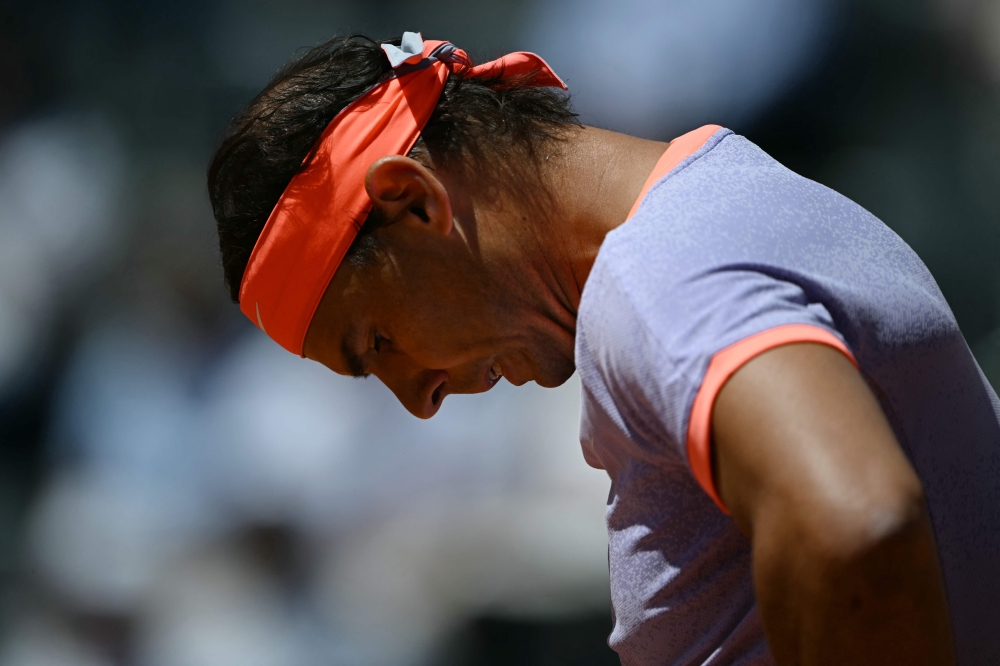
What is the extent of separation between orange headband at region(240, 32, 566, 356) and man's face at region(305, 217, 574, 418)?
0.03 m

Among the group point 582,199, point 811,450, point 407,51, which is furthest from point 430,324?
point 811,450

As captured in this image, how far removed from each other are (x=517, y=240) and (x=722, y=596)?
452 mm

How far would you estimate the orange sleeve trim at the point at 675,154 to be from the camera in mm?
838

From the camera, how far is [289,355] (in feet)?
6.57

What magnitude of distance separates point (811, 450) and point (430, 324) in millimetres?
588

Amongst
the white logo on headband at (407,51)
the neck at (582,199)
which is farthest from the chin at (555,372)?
the white logo on headband at (407,51)

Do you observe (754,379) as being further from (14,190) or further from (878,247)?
(14,190)

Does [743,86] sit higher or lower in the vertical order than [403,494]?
higher

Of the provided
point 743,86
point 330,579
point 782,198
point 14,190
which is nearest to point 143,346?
point 14,190

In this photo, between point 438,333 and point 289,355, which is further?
point 289,355

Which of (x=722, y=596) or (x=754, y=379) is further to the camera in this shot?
(x=722, y=596)

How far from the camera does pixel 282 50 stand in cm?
195

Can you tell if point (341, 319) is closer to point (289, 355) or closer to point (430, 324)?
point (430, 324)

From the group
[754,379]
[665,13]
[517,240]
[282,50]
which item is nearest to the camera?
[754,379]
